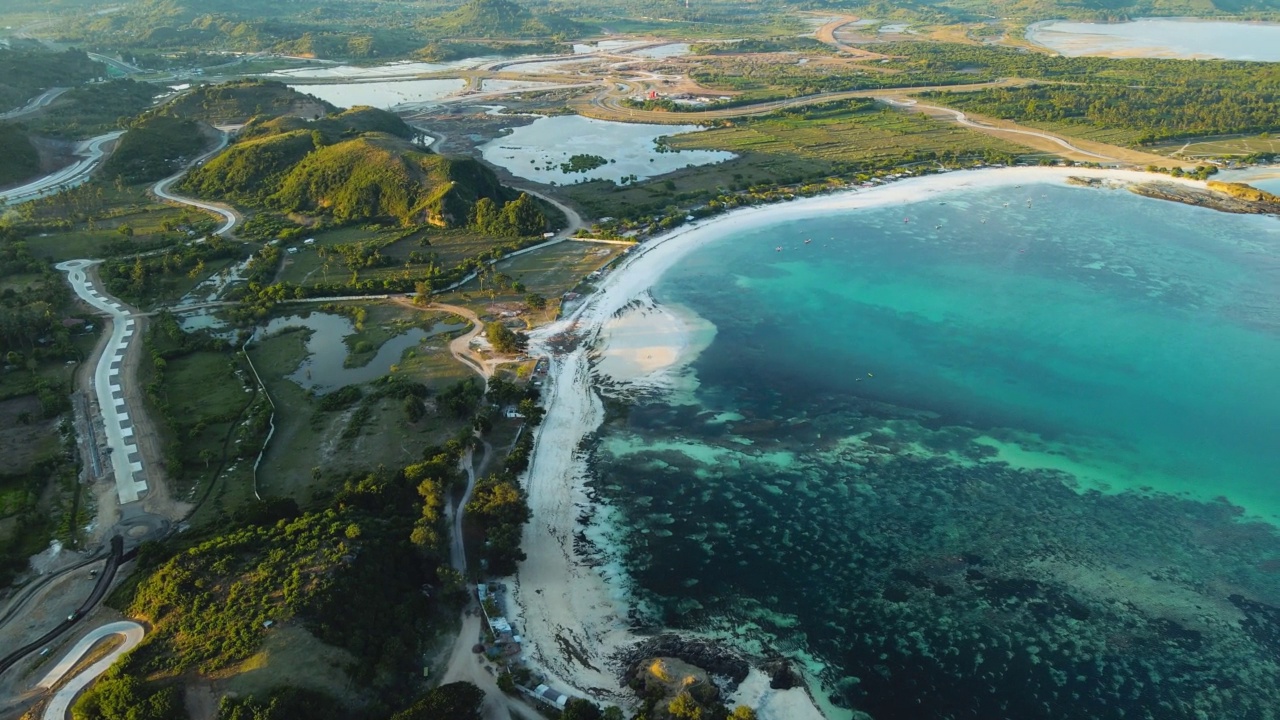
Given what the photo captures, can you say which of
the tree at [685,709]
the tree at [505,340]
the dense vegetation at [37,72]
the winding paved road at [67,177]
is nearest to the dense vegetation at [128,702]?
the tree at [685,709]

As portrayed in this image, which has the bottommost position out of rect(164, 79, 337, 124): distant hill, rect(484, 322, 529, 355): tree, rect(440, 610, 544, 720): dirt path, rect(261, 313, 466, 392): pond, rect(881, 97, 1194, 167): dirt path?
rect(440, 610, 544, 720): dirt path

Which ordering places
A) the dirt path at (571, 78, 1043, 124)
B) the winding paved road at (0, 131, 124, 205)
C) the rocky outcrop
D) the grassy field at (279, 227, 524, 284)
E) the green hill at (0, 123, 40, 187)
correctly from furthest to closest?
the dirt path at (571, 78, 1043, 124) → the green hill at (0, 123, 40, 187) → the winding paved road at (0, 131, 124, 205) → the grassy field at (279, 227, 524, 284) → the rocky outcrop

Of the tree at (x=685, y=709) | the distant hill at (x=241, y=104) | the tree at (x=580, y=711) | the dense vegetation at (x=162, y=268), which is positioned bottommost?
the tree at (x=580, y=711)

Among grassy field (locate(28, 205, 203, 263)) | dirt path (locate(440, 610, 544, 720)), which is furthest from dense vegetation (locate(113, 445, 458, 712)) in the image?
grassy field (locate(28, 205, 203, 263))

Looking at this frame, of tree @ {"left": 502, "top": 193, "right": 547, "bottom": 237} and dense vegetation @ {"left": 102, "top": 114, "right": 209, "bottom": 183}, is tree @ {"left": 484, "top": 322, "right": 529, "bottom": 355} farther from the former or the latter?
dense vegetation @ {"left": 102, "top": 114, "right": 209, "bottom": 183}

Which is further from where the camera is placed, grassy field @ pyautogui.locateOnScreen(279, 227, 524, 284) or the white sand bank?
grassy field @ pyautogui.locateOnScreen(279, 227, 524, 284)

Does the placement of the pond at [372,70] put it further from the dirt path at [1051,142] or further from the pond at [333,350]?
the pond at [333,350]

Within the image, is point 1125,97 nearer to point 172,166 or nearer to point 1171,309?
point 1171,309

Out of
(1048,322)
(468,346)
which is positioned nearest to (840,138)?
(1048,322)
